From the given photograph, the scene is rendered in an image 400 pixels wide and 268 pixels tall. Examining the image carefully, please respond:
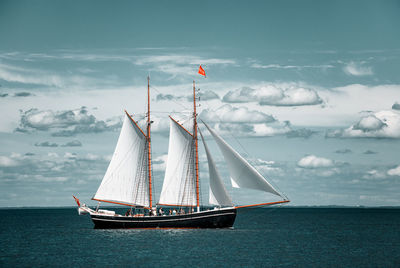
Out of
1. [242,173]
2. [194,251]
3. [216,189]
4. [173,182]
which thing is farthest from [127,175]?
[194,251]

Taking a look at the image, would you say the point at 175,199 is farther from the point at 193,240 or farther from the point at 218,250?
the point at 218,250

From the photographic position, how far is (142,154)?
8775cm

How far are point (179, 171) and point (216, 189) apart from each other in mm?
6540

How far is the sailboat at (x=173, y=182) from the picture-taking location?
7875 cm

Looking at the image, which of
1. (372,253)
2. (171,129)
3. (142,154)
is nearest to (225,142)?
(171,129)

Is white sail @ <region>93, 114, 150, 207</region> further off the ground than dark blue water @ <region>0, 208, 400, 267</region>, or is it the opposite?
white sail @ <region>93, 114, 150, 207</region>

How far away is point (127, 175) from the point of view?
86.6 meters

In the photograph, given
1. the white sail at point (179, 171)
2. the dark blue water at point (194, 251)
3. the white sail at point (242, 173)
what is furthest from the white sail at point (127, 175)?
the white sail at point (242, 173)

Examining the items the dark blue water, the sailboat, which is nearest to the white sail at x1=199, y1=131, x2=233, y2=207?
the sailboat

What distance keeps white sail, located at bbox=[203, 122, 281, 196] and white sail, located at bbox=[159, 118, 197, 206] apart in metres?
6.47

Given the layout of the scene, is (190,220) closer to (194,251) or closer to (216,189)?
(216,189)

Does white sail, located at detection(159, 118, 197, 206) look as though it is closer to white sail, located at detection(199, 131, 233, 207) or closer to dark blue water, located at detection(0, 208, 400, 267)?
white sail, located at detection(199, 131, 233, 207)

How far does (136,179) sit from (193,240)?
15716 millimetres

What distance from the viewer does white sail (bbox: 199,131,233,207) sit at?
261ft
